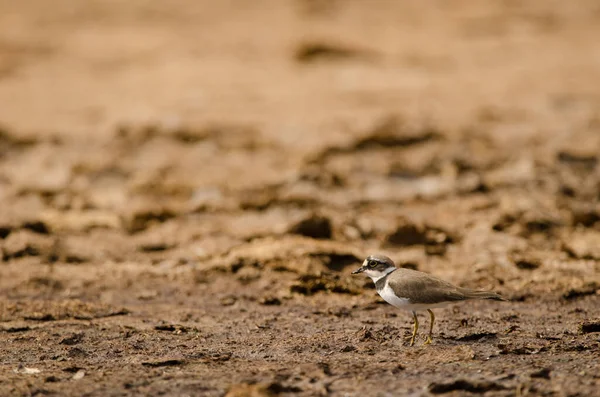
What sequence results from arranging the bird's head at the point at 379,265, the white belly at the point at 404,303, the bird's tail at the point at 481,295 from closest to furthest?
the bird's tail at the point at 481,295 < the white belly at the point at 404,303 < the bird's head at the point at 379,265

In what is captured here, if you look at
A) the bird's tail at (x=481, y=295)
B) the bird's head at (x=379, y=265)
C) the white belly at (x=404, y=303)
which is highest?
the bird's head at (x=379, y=265)

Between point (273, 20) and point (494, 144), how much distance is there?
310 inches

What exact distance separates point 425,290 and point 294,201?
13.3 feet

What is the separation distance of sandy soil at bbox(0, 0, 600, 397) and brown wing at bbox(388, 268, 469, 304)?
336mm

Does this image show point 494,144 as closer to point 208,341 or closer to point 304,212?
point 304,212

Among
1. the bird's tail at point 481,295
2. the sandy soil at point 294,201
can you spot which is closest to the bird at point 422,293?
the bird's tail at point 481,295

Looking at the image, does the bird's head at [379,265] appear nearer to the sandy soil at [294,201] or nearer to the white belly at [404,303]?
the white belly at [404,303]

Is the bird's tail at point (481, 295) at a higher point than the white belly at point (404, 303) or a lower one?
higher

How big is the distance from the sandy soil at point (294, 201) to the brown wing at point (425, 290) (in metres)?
0.34

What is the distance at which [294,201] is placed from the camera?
9289mm

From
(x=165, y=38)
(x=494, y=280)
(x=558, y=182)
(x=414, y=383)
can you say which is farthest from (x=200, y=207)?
(x=165, y=38)

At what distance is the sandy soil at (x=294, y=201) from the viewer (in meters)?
5.32

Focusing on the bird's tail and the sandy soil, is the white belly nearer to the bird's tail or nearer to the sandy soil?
the bird's tail

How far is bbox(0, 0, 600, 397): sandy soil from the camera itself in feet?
17.4
